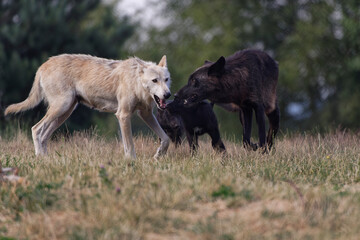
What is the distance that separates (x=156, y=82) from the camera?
762cm

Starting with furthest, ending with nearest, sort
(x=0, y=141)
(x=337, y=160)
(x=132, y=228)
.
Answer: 1. (x=0, y=141)
2. (x=337, y=160)
3. (x=132, y=228)

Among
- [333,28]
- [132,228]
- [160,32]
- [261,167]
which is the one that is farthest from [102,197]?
[160,32]

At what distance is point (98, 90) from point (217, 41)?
53.3 ft

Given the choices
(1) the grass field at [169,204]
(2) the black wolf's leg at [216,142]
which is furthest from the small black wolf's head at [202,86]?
(1) the grass field at [169,204]

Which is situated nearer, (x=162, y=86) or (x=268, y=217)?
(x=268, y=217)

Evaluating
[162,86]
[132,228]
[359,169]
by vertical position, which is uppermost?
[162,86]

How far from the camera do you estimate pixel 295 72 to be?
21406 millimetres

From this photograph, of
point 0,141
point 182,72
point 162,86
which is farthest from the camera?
point 182,72

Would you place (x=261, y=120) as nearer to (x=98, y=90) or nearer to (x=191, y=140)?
(x=191, y=140)

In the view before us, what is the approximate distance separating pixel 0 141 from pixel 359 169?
6.71m

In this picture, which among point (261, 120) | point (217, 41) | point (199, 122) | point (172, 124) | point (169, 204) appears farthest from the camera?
point (217, 41)

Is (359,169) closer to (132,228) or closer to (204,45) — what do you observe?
(132,228)

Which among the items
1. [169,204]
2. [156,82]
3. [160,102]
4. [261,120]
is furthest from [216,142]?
[169,204]

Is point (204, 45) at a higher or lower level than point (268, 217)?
higher
